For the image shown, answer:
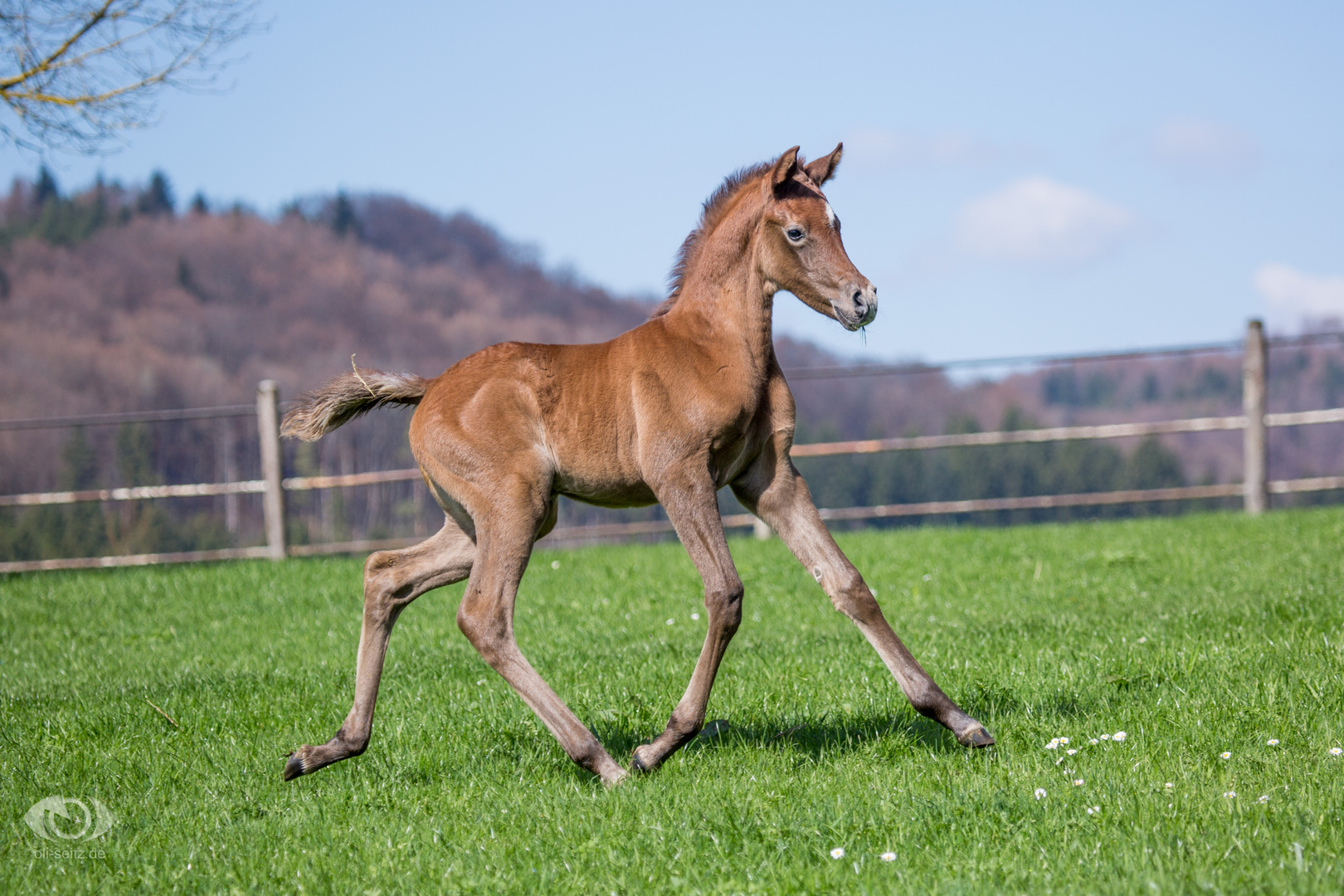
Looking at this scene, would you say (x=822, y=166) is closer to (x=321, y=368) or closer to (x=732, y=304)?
(x=732, y=304)

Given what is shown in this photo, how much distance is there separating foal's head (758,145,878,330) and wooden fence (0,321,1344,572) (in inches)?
290

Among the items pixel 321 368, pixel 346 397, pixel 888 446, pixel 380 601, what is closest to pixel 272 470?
pixel 888 446

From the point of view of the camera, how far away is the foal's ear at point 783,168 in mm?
3975

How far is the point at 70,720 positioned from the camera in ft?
16.8

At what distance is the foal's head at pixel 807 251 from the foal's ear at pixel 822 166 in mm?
78

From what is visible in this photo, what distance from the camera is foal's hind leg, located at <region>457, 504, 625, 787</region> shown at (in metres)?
3.79

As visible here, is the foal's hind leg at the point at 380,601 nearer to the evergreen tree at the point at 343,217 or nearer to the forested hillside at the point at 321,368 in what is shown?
the forested hillside at the point at 321,368

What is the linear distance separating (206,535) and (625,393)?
148 ft

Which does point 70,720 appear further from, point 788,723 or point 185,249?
point 185,249

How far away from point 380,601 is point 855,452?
8575 mm

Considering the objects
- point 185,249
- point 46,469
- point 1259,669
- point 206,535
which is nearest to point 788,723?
point 1259,669

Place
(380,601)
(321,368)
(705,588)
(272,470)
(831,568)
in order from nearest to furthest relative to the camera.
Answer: (705,588) → (831,568) → (380,601) → (272,470) → (321,368)

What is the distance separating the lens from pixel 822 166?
4.22 m

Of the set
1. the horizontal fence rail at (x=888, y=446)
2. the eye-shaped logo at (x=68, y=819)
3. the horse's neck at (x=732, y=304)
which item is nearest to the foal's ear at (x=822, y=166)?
the horse's neck at (x=732, y=304)
